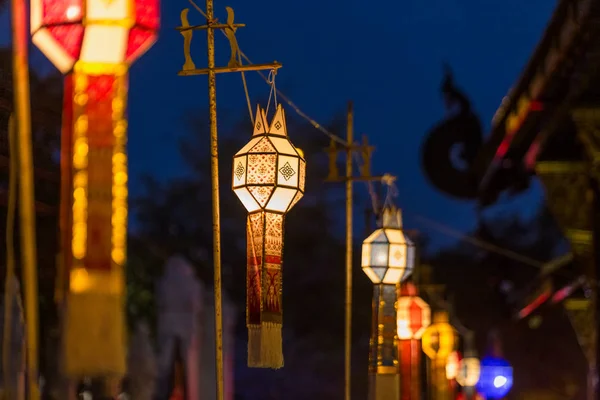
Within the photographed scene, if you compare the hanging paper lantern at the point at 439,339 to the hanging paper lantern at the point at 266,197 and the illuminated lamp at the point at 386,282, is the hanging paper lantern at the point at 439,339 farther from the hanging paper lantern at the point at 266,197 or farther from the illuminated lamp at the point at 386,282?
the hanging paper lantern at the point at 266,197

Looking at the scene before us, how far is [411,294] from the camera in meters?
22.8

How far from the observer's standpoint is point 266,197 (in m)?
12.0

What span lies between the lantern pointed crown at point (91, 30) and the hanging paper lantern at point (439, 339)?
25.4 m

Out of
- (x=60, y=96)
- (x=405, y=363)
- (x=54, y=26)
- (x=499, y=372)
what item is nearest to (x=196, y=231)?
(x=499, y=372)

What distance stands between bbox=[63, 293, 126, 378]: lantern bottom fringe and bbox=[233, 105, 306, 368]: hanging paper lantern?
4.90 m

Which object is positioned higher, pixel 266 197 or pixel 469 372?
pixel 266 197

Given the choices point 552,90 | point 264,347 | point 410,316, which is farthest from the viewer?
point 410,316

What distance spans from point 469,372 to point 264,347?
1020 inches

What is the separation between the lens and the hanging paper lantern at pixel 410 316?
22609 millimetres

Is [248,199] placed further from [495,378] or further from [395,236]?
[495,378]

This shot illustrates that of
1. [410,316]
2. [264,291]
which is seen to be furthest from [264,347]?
[410,316]

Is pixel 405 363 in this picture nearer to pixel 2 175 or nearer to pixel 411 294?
pixel 411 294

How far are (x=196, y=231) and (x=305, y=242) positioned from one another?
4.55 m

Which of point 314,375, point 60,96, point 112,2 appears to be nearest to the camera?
point 112,2
